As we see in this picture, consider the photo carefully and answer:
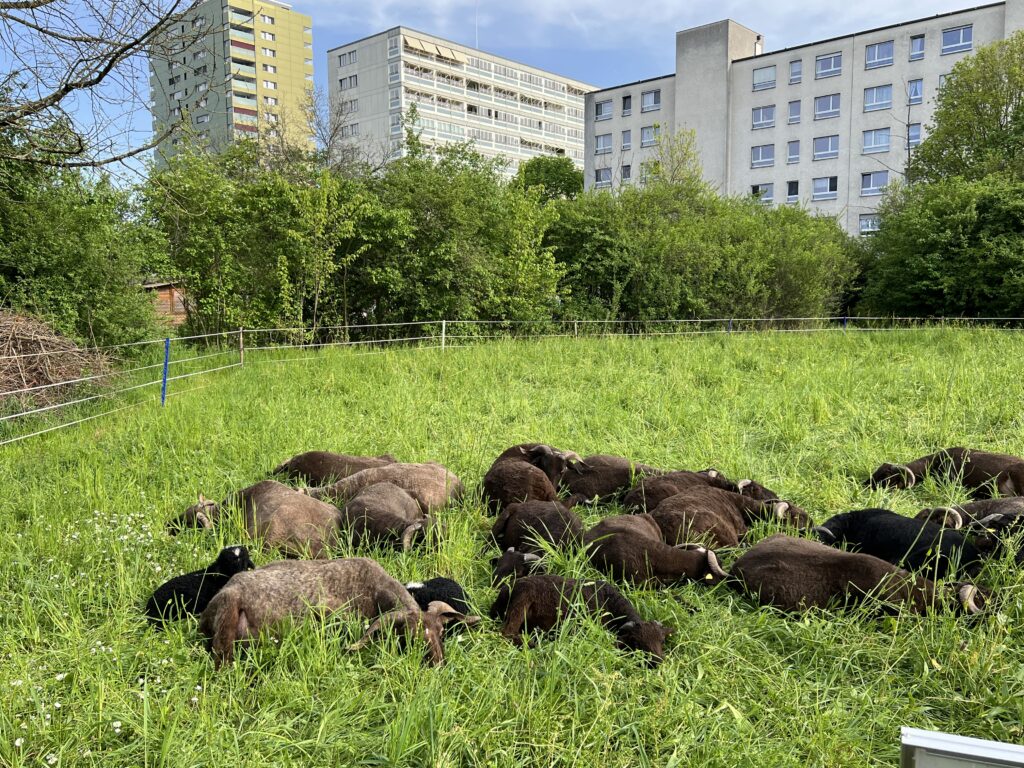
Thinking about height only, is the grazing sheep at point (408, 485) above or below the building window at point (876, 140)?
below

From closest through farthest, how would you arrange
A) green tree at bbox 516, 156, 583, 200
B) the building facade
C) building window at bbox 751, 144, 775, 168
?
the building facade, building window at bbox 751, 144, 775, 168, green tree at bbox 516, 156, 583, 200

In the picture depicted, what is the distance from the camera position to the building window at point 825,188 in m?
52.5

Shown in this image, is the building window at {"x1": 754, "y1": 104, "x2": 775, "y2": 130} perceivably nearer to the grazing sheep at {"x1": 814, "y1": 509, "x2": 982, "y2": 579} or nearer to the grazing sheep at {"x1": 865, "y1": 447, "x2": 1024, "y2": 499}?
the grazing sheep at {"x1": 865, "y1": 447, "x2": 1024, "y2": 499}

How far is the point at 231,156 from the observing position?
62.8ft

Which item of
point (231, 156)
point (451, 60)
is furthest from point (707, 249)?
point (451, 60)

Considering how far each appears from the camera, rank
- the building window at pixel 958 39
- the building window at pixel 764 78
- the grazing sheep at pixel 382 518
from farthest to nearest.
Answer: the building window at pixel 764 78
the building window at pixel 958 39
the grazing sheep at pixel 382 518

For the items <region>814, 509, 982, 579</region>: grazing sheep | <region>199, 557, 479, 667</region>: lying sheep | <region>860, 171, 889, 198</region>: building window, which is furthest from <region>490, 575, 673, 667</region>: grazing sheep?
<region>860, 171, 889, 198</region>: building window

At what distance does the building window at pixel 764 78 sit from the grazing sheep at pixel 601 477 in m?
57.7

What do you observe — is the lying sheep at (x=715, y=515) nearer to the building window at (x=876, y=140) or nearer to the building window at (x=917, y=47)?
the building window at (x=876, y=140)

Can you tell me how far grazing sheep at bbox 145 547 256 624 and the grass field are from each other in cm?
11

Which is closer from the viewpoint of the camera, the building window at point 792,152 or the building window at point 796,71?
the building window at point 796,71

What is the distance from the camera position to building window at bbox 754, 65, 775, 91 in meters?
55.1

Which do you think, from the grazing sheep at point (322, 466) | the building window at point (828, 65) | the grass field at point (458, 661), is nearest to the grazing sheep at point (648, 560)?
the grass field at point (458, 661)

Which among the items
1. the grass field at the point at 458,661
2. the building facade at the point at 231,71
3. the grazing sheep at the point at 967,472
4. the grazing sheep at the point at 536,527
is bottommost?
the grass field at the point at 458,661
